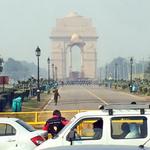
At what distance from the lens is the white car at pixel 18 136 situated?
526 inches

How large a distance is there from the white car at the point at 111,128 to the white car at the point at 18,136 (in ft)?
7.72

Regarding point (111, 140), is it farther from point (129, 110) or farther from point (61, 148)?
point (61, 148)

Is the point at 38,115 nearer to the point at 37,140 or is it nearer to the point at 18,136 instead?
the point at 18,136

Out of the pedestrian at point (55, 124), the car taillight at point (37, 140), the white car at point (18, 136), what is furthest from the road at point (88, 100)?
the car taillight at point (37, 140)

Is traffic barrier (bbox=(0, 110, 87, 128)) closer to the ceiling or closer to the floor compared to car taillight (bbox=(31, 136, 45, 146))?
closer to the floor

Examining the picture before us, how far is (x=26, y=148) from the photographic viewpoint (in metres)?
13.2

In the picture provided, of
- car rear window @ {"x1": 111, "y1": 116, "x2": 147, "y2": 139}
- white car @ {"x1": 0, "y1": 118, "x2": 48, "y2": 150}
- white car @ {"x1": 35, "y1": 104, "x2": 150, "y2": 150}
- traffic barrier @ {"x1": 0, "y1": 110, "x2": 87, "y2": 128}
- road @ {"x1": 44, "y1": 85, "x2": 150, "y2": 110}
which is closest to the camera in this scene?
white car @ {"x1": 35, "y1": 104, "x2": 150, "y2": 150}

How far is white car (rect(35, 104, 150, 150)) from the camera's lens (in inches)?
426

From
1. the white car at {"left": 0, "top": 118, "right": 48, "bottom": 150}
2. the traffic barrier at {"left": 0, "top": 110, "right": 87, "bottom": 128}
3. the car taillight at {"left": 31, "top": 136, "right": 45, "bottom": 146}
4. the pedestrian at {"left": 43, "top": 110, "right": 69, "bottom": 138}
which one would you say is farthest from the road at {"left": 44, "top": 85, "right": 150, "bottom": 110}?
the car taillight at {"left": 31, "top": 136, "right": 45, "bottom": 146}

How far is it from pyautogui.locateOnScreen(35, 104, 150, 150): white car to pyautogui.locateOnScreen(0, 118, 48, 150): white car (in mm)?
2352

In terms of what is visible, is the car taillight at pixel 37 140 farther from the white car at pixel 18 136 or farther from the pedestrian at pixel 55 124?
the pedestrian at pixel 55 124

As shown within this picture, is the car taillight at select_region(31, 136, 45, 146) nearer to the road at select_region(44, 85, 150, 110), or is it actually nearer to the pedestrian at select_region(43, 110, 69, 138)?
the pedestrian at select_region(43, 110, 69, 138)

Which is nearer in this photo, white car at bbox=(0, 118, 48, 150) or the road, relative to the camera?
white car at bbox=(0, 118, 48, 150)

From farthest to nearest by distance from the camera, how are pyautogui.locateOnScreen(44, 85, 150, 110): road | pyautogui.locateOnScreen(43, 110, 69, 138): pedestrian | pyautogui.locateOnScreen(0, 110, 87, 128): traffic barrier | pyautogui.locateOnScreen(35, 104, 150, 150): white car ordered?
pyautogui.locateOnScreen(44, 85, 150, 110): road, pyautogui.locateOnScreen(0, 110, 87, 128): traffic barrier, pyautogui.locateOnScreen(43, 110, 69, 138): pedestrian, pyautogui.locateOnScreen(35, 104, 150, 150): white car
